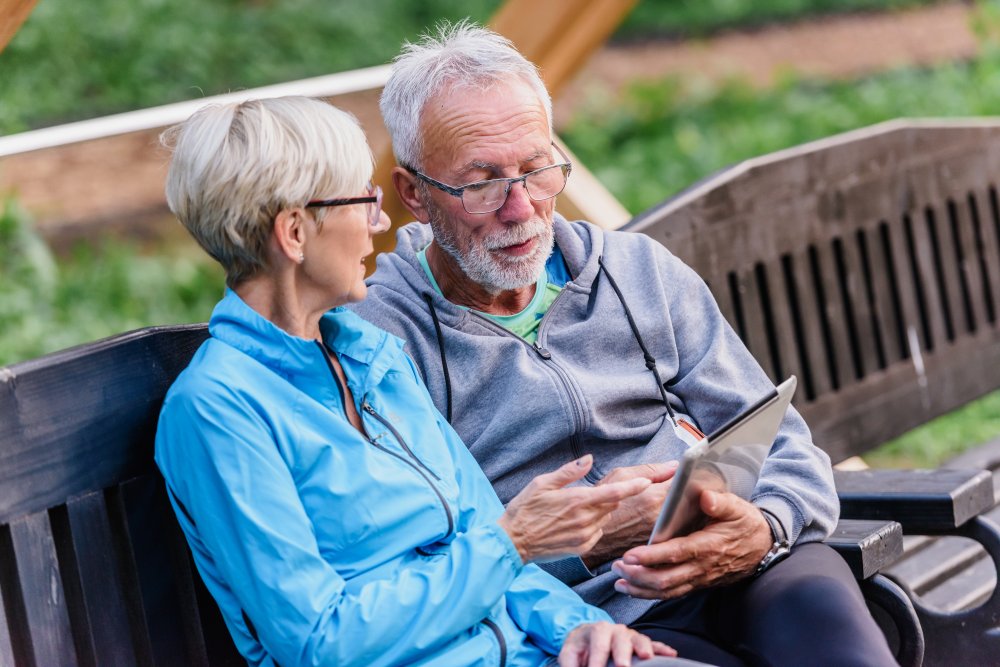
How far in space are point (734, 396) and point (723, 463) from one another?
1.88 feet

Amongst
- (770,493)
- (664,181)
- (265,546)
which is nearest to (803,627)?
(770,493)

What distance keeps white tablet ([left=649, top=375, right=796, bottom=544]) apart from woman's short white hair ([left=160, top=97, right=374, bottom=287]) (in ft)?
2.52

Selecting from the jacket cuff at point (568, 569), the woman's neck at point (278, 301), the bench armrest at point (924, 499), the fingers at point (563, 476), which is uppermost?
the woman's neck at point (278, 301)

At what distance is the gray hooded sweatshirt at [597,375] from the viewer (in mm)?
2807

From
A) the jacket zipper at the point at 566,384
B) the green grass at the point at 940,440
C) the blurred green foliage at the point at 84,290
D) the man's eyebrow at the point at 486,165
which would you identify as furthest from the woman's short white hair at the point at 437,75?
the green grass at the point at 940,440

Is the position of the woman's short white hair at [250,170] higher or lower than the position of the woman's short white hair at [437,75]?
lower

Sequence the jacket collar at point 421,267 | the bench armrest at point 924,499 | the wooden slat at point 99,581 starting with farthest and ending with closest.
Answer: the bench armrest at point 924,499 < the jacket collar at point 421,267 < the wooden slat at point 99,581

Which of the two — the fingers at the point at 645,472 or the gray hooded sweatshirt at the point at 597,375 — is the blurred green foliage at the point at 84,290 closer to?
the gray hooded sweatshirt at the point at 597,375

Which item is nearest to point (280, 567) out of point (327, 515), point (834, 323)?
point (327, 515)

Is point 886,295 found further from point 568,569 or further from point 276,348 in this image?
point 276,348

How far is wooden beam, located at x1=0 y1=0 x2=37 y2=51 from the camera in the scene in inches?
105

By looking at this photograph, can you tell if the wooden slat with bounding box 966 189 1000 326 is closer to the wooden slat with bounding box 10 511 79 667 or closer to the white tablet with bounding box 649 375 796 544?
the white tablet with bounding box 649 375 796 544

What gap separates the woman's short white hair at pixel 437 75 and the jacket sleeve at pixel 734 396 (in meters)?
0.51

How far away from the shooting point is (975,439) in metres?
6.50
